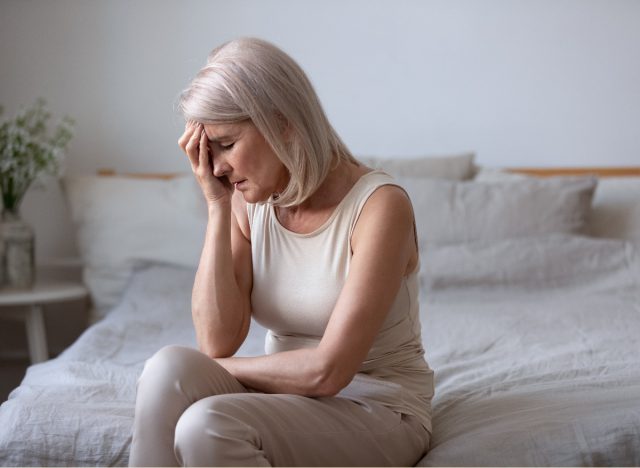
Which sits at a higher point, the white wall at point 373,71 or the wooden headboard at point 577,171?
the white wall at point 373,71

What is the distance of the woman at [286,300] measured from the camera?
1226mm

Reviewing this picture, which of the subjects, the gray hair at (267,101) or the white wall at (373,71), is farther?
the white wall at (373,71)

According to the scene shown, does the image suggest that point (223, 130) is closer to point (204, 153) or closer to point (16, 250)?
point (204, 153)

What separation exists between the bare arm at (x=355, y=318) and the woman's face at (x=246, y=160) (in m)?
0.17

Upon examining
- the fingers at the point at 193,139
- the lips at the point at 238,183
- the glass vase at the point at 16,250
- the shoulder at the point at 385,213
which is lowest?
the glass vase at the point at 16,250

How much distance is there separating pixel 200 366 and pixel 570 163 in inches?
83.9

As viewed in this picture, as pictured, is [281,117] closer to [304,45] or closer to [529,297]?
[529,297]

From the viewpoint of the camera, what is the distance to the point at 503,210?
8.36ft

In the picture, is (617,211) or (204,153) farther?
(617,211)

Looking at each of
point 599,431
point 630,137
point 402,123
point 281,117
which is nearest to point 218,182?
point 281,117

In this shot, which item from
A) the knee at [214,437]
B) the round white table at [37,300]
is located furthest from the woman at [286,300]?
the round white table at [37,300]

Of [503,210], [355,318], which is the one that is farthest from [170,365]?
[503,210]

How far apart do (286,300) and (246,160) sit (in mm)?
242

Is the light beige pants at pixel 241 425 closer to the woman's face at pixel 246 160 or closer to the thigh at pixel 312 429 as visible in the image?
the thigh at pixel 312 429
